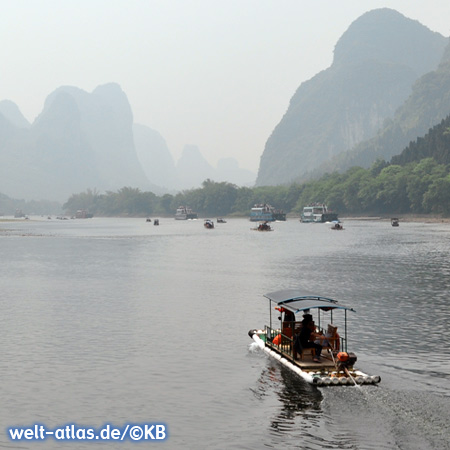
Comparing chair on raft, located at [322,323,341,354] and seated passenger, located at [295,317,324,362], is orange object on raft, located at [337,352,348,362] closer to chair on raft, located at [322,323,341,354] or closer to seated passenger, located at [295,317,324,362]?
seated passenger, located at [295,317,324,362]

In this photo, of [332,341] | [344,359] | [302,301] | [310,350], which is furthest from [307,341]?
[344,359]

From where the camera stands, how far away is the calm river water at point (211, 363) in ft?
77.3

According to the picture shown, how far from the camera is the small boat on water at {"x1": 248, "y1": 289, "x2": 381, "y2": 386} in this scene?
27594 millimetres

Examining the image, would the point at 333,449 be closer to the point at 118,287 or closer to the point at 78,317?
the point at 78,317

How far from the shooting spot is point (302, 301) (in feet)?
107

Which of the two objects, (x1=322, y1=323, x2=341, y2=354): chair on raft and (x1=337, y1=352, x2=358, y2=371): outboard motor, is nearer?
(x1=337, y1=352, x2=358, y2=371): outboard motor

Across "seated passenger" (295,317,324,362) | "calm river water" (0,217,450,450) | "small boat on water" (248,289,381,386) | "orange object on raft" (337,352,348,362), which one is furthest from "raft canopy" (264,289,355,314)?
"orange object on raft" (337,352,348,362)

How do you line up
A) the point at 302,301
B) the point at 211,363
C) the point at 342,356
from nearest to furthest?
the point at 342,356, the point at 302,301, the point at 211,363

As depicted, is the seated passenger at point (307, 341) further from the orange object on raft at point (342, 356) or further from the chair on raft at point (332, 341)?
the orange object on raft at point (342, 356)

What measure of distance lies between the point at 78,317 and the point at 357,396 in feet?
84.4

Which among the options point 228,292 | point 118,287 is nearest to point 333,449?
point 228,292

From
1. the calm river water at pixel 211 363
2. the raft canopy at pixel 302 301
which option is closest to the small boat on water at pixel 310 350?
the raft canopy at pixel 302 301

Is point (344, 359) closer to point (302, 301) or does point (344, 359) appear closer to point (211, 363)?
point (302, 301)

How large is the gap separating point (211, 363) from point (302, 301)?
5.74 meters
